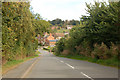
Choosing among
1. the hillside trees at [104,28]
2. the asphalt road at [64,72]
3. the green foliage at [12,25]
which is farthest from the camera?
the hillside trees at [104,28]

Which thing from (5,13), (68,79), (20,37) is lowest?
(68,79)

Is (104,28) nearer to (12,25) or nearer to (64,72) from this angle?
(12,25)

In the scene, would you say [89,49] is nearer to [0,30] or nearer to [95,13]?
[95,13]

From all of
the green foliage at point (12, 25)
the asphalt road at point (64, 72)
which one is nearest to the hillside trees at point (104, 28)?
the asphalt road at point (64, 72)

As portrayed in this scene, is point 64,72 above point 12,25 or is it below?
below

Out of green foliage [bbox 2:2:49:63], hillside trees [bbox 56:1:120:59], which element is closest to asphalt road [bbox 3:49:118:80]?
green foliage [bbox 2:2:49:63]

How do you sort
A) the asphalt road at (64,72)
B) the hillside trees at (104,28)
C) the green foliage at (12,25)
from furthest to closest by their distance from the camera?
the hillside trees at (104,28) < the green foliage at (12,25) < the asphalt road at (64,72)

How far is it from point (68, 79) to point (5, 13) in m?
10.7

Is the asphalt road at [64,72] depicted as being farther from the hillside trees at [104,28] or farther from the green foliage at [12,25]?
the hillside trees at [104,28]

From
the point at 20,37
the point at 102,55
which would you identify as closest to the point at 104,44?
the point at 102,55

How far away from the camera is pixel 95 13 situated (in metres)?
30.6

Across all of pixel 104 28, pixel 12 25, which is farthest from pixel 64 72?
pixel 104 28

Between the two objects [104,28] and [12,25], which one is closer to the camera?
[12,25]

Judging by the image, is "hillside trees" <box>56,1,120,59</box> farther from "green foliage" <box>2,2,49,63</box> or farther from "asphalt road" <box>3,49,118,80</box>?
"green foliage" <box>2,2,49,63</box>
